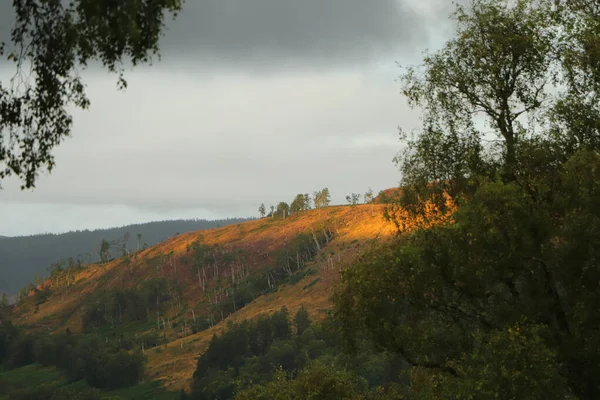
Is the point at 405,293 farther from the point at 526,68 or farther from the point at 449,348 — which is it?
the point at 526,68

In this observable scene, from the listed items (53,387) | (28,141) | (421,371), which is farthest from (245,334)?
(28,141)

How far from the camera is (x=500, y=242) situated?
18.6 meters

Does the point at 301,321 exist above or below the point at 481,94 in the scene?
below

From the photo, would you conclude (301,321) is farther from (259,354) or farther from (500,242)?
(500,242)

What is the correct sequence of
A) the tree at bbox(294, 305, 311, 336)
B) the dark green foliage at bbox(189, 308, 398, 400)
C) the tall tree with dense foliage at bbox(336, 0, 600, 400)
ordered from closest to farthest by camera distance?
the tall tree with dense foliage at bbox(336, 0, 600, 400), the dark green foliage at bbox(189, 308, 398, 400), the tree at bbox(294, 305, 311, 336)

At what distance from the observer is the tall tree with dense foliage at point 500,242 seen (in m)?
18.0


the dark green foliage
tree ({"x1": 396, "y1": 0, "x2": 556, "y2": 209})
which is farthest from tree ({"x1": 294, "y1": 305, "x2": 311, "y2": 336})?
tree ({"x1": 396, "y1": 0, "x2": 556, "y2": 209})

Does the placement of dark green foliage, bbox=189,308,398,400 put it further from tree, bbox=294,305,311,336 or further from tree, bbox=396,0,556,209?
tree, bbox=396,0,556,209

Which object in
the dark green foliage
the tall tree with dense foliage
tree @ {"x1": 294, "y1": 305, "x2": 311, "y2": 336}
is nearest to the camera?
the tall tree with dense foliage

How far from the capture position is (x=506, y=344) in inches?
694

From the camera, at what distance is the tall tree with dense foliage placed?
18.0 m

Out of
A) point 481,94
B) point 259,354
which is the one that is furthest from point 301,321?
point 481,94

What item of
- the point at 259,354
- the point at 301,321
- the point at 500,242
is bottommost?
the point at 259,354

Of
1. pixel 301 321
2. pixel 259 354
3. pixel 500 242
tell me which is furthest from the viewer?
pixel 301 321
